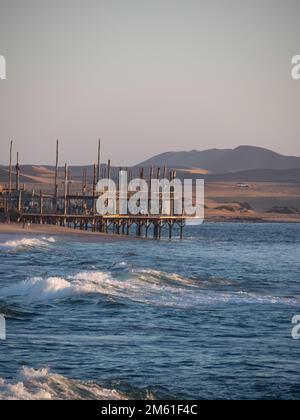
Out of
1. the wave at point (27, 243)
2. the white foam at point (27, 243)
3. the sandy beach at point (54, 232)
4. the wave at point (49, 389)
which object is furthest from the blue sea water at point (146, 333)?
the sandy beach at point (54, 232)

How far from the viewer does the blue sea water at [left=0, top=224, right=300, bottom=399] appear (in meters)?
22.2

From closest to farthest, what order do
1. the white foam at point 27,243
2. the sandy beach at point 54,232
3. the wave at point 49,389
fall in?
the wave at point 49,389, the white foam at point 27,243, the sandy beach at point 54,232

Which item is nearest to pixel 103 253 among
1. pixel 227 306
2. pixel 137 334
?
pixel 227 306

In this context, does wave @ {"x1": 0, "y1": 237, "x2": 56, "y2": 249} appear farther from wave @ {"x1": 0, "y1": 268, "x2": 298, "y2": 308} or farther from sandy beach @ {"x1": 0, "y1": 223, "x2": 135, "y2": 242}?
wave @ {"x1": 0, "y1": 268, "x2": 298, "y2": 308}

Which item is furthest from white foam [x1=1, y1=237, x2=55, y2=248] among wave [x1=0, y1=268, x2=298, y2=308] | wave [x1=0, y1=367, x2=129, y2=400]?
wave [x1=0, y1=367, x2=129, y2=400]

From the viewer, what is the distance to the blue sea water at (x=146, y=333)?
Result: 2217cm

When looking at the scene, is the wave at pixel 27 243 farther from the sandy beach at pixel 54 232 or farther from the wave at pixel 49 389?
the wave at pixel 49 389

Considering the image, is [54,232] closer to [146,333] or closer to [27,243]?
[27,243]

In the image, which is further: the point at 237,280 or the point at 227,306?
the point at 237,280

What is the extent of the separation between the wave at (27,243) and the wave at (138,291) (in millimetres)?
22552

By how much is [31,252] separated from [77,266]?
11.0 metres

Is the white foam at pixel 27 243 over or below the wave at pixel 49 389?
over
